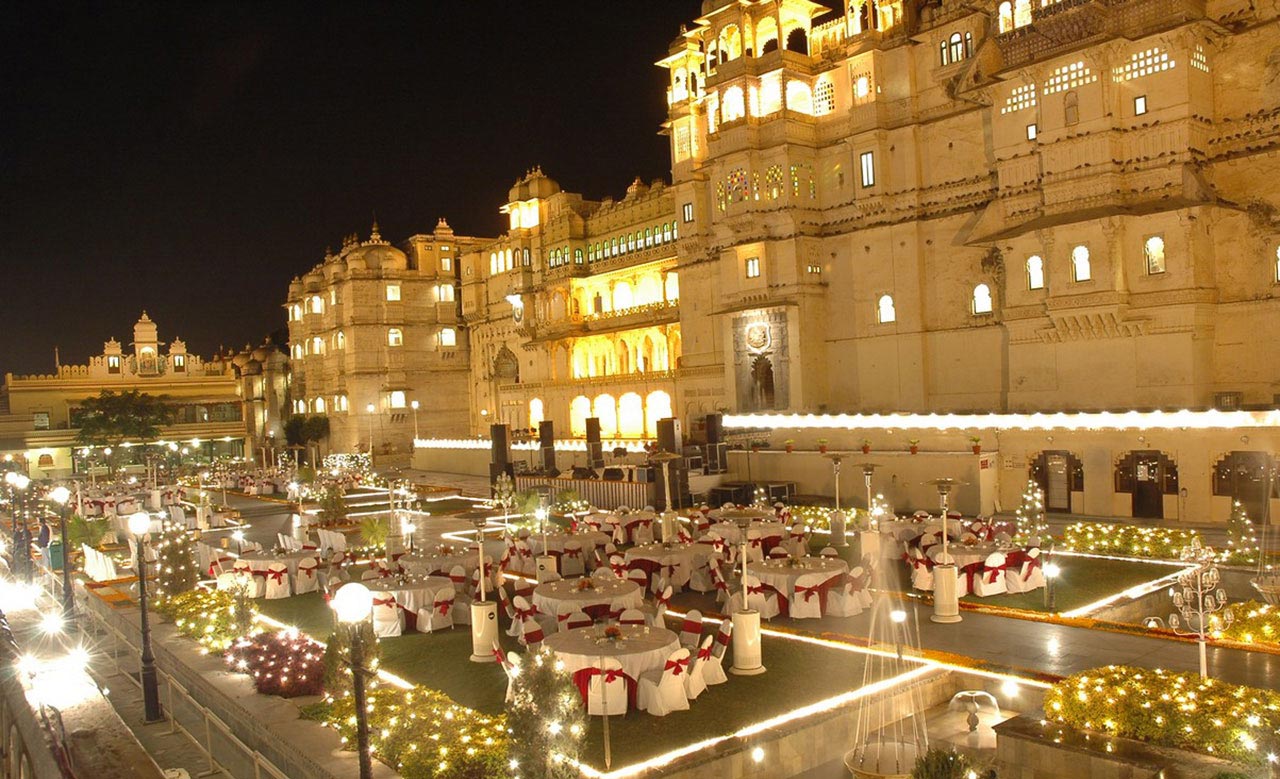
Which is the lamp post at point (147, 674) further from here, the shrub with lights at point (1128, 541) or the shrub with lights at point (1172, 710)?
the shrub with lights at point (1128, 541)

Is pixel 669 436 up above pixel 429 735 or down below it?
above

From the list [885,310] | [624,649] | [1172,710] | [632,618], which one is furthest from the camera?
[885,310]

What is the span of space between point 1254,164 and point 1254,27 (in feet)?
12.6

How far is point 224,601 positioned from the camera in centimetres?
1599

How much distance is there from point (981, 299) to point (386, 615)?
2423 cm

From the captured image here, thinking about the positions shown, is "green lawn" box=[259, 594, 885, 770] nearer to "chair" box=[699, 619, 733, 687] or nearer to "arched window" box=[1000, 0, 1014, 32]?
"chair" box=[699, 619, 733, 687]

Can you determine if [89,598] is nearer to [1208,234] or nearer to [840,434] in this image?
[840,434]

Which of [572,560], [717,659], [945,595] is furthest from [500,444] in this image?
[717,659]

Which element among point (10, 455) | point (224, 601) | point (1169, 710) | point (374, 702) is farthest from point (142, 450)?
point (1169, 710)

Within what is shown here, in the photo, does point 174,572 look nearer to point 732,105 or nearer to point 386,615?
point 386,615

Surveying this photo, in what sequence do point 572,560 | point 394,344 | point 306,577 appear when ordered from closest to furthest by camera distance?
point 306,577
point 572,560
point 394,344

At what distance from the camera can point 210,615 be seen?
1509cm

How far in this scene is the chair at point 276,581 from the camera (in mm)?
19266

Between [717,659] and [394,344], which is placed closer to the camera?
[717,659]
